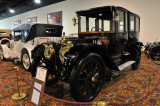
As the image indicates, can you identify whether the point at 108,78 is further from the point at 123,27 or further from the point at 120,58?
the point at 123,27

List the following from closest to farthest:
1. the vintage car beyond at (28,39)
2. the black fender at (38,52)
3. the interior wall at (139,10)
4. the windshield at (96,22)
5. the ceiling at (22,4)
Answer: the black fender at (38,52) → the windshield at (96,22) → the vintage car beyond at (28,39) → the interior wall at (139,10) → the ceiling at (22,4)

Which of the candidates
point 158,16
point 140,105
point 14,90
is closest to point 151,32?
point 158,16

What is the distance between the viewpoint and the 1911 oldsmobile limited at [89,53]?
1.77 metres

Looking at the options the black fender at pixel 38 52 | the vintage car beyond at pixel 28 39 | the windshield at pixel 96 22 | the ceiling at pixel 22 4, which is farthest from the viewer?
the ceiling at pixel 22 4

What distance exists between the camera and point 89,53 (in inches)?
74.7

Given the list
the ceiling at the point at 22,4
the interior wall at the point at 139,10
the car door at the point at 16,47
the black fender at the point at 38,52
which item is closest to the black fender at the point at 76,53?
the black fender at the point at 38,52

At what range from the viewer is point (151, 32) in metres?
6.46

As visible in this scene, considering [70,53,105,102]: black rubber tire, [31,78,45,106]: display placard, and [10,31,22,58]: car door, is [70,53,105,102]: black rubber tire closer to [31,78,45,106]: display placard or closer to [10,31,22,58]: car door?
[31,78,45,106]: display placard

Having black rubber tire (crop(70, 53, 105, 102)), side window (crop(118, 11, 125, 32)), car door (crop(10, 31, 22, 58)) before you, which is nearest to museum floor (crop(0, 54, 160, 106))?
black rubber tire (crop(70, 53, 105, 102))

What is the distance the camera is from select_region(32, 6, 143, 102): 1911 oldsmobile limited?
5.81 feet

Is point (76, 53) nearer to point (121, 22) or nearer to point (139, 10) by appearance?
point (121, 22)

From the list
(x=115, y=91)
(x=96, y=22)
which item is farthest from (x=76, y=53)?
(x=96, y=22)

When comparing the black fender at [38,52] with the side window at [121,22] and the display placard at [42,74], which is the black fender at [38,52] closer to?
the display placard at [42,74]

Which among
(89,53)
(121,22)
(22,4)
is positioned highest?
(22,4)
